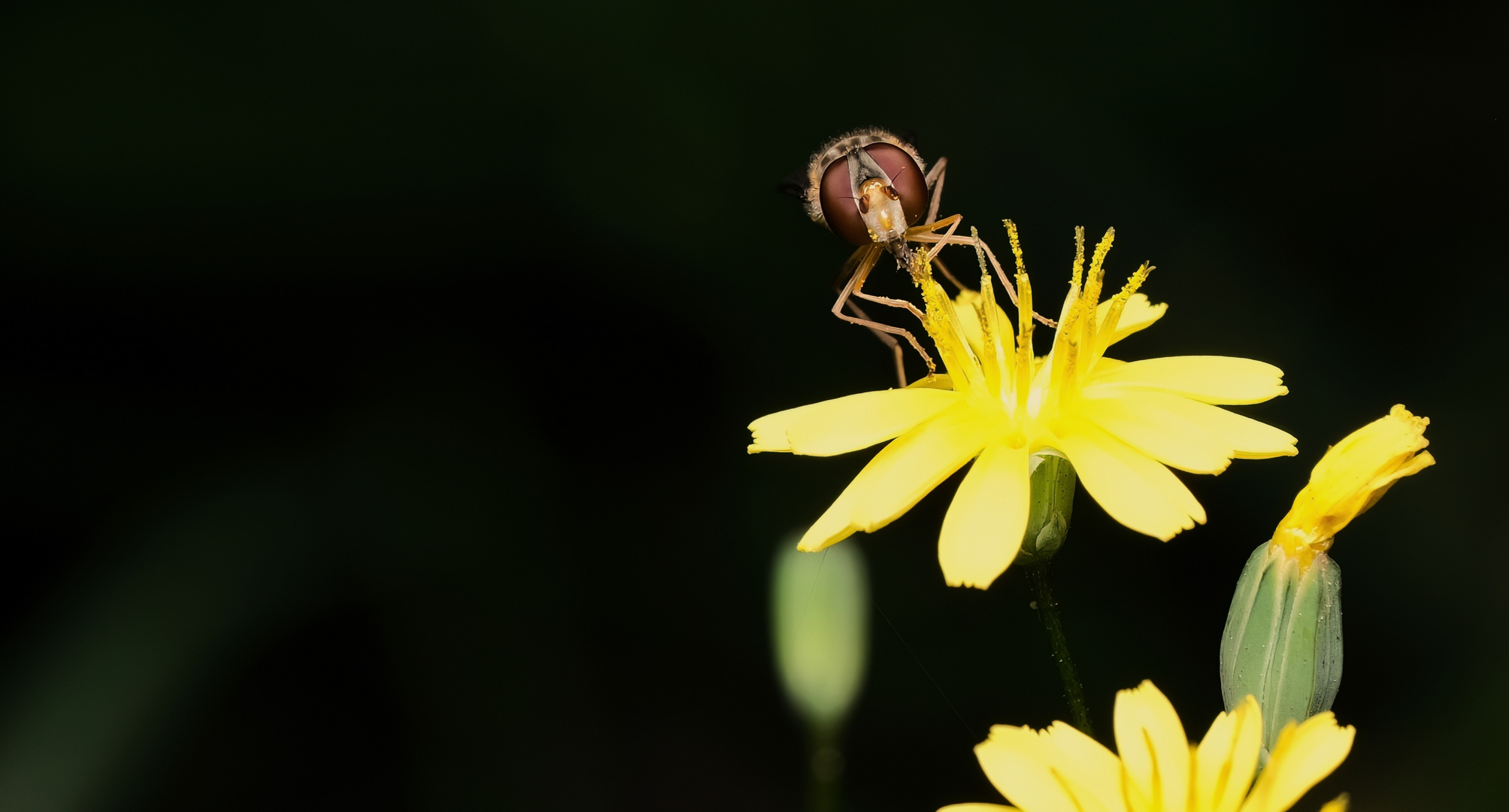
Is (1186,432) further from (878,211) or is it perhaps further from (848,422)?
(878,211)

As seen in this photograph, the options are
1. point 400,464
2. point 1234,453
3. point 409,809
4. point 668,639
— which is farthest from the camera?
point 668,639

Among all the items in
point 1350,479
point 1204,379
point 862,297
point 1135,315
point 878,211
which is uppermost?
point 878,211

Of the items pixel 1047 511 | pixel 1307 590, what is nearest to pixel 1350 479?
pixel 1307 590

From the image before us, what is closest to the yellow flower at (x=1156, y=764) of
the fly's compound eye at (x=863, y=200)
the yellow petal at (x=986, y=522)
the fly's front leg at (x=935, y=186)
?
the yellow petal at (x=986, y=522)

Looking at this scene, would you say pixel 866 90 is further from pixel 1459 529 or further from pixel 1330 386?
pixel 1459 529

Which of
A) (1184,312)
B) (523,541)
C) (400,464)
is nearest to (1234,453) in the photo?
(1184,312)

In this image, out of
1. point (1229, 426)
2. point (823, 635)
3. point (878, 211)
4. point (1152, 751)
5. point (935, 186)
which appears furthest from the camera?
point (935, 186)

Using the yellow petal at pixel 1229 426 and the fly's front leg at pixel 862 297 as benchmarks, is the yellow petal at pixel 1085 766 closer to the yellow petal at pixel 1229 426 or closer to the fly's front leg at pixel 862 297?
the yellow petal at pixel 1229 426
